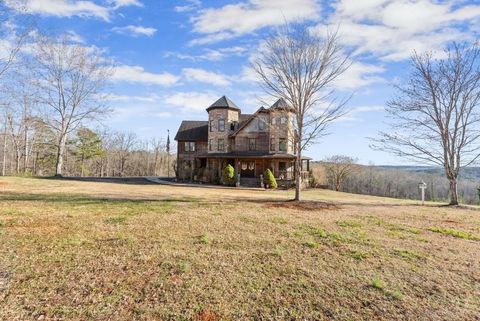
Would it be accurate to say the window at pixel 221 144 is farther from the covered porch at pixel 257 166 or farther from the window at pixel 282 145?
the window at pixel 282 145

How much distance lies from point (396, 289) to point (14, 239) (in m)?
7.76

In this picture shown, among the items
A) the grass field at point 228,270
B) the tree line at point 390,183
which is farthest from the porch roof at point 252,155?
the grass field at point 228,270

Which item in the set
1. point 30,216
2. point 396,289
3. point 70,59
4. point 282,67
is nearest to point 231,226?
point 396,289

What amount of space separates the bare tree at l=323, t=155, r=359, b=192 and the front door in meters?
14.4

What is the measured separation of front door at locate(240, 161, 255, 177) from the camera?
1218 inches

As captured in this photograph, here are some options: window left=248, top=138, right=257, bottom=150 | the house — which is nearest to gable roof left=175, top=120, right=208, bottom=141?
the house

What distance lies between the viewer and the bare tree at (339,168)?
39.8 metres

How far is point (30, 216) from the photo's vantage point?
8477mm

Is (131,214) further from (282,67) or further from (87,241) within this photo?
(282,67)

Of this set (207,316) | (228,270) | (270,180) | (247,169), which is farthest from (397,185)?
(207,316)

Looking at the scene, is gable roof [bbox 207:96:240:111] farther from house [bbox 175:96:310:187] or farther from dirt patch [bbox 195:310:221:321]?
dirt patch [bbox 195:310:221:321]

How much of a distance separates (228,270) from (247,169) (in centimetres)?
2624

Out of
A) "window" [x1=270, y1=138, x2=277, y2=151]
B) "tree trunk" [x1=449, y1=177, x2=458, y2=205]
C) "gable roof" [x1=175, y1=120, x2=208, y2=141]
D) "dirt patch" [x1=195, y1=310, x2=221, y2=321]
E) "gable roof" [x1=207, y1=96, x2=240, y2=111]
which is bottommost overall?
"dirt patch" [x1=195, y1=310, x2=221, y2=321]

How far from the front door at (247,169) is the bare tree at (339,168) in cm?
1441
